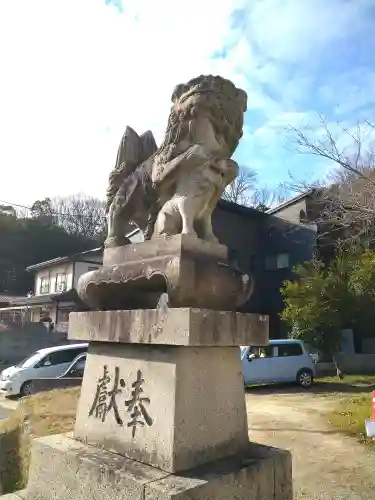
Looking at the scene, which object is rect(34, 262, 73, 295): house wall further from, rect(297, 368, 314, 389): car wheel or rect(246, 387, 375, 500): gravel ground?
rect(246, 387, 375, 500): gravel ground

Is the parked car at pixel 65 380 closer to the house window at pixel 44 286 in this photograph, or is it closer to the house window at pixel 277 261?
the house window at pixel 277 261

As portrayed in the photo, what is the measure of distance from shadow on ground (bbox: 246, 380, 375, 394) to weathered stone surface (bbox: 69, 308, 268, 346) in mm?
11774

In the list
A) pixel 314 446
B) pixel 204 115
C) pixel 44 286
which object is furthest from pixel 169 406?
pixel 44 286

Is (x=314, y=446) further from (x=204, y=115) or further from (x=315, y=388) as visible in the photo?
(x=315, y=388)

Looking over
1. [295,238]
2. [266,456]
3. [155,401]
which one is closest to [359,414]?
[266,456]

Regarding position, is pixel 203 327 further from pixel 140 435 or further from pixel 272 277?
pixel 272 277

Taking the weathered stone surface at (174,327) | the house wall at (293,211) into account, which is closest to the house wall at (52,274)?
the house wall at (293,211)

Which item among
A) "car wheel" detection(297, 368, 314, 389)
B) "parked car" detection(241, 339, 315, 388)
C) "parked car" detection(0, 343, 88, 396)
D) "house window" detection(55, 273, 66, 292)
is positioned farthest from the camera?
"house window" detection(55, 273, 66, 292)

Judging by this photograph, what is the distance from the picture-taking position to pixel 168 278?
2676 mm

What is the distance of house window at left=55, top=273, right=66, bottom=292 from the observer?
95.8ft

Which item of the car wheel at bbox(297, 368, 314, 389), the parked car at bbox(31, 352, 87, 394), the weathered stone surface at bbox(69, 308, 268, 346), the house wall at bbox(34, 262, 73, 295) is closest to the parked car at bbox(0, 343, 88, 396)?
the parked car at bbox(31, 352, 87, 394)

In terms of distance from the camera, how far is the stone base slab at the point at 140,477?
2.23m

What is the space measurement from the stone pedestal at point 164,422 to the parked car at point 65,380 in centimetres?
929

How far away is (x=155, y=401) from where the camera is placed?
254 centimetres
